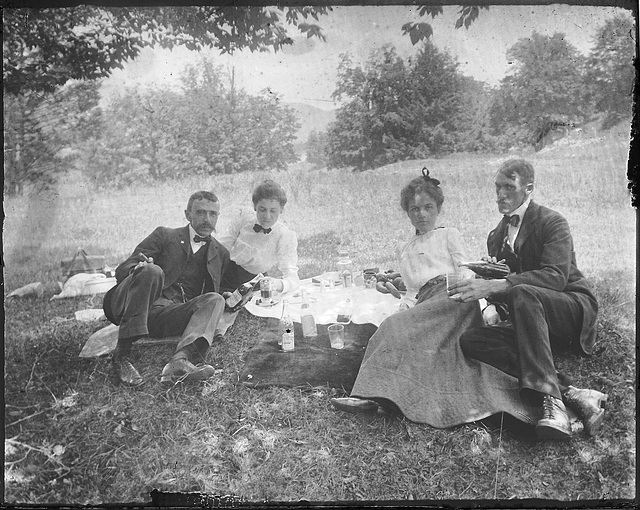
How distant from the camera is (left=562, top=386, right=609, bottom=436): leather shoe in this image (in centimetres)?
422

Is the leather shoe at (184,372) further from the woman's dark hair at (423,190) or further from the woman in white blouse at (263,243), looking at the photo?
the woman's dark hair at (423,190)

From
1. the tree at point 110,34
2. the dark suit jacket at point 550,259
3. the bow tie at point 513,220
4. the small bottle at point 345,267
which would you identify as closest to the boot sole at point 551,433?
the dark suit jacket at point 550,259

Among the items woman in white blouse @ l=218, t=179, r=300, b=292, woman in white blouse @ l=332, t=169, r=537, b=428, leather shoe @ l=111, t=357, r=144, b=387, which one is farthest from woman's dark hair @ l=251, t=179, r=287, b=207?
leather shoe @ l=111, t=357, r=144, b=387

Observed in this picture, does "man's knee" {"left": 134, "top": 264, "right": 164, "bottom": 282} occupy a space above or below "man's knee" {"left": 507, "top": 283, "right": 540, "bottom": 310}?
above

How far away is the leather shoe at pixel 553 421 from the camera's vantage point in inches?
163

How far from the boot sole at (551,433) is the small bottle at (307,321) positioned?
1.86 m

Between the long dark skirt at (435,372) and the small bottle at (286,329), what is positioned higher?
the small bottle at (286,329)

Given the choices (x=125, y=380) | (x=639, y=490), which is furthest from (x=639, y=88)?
(x=125, y=380)

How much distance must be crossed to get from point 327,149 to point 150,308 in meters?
1.98

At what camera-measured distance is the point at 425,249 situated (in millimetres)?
4457

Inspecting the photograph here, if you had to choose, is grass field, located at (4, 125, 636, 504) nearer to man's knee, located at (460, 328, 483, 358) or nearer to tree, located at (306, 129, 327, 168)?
tree, located at (306, 129, 327, 168)

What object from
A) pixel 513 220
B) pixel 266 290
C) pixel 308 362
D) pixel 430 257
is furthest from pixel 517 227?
pixel 266 290

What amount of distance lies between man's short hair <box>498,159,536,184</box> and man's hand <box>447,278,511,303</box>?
2.83 ft

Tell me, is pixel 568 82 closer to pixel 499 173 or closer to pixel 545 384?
pixel 499 173
